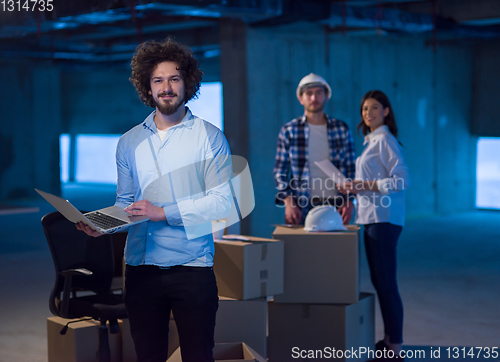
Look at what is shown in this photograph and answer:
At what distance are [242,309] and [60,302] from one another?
2.95ft

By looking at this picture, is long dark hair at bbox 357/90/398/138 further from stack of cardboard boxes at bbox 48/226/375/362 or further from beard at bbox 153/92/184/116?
beard at bbox 153/92/184/116

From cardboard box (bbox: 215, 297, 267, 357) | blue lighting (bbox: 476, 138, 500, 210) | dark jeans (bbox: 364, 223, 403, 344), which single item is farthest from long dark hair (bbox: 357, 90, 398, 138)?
blue lighting (bbox: 476, 138, 500, 210)

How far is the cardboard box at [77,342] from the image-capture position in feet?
9.43

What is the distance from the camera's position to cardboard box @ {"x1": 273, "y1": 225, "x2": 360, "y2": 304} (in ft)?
9.70

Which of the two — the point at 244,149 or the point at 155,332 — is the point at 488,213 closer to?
the point at 244,149

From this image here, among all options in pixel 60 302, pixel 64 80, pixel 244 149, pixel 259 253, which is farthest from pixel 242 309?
pixel 64 80

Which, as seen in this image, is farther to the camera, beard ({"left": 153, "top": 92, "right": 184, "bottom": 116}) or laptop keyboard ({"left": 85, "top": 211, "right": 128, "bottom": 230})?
beard ({"left": 153, "top": 92, "right": 184, "bottom": 116})

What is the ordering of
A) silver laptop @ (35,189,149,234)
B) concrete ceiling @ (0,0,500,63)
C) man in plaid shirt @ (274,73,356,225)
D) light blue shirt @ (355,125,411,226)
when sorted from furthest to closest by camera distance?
concrete ceiling @ (0,0,500,63), man in plaid shirt @ (274,73,356,225), light blue shirt @ (355,125,411,226), silver laptop @ (35,189,149,234)

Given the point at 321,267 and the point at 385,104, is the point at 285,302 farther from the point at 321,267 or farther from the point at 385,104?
the point at 385,104

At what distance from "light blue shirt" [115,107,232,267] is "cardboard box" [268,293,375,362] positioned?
3.88 feet

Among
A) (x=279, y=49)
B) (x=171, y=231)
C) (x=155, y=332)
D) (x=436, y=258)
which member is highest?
(x=279, y=49)

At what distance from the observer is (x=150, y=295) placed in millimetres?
1951

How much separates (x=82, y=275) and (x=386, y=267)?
153 centimetres

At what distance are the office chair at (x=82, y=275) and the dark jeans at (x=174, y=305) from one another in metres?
0.81
